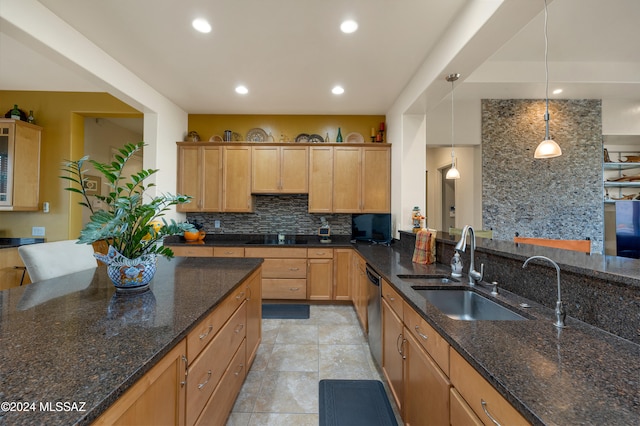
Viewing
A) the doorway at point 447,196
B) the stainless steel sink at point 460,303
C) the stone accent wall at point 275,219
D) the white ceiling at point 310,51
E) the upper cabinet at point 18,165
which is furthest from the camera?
the doorway at point 447,196

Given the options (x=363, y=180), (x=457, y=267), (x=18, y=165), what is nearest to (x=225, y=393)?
(x=457, y=267)

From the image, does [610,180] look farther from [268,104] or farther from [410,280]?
[268,104]

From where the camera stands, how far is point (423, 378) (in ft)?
4.04

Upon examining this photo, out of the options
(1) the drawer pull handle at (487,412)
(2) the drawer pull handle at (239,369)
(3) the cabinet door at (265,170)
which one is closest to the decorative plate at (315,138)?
(3) the cabinet door at (265,170)

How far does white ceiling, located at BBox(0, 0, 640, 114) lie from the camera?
6.46ft

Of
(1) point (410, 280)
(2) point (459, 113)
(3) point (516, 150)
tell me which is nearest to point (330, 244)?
(1) point (410, 280)

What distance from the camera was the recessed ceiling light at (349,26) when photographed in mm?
2061

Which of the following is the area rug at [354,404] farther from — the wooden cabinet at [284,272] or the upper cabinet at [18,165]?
the upper cabinet at [18,165]

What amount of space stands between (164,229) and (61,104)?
3.62 metres

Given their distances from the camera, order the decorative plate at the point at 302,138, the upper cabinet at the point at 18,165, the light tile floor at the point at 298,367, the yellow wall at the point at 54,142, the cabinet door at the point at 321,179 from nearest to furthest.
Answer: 1. the light tile floor at the point at 298,367
2. the upper cabinet at the point at 18,165
3. the yellow wall at the point at 54,142
4. the cabinet door at the point at 321,179
5. the decorative plate at the point at 302,138

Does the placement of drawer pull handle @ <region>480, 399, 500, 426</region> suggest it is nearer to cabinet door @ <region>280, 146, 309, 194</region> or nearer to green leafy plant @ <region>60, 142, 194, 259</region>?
green leafy plant @ <region>60, 142, 194, 259</region>

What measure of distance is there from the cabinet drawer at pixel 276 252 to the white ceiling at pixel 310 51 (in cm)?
208

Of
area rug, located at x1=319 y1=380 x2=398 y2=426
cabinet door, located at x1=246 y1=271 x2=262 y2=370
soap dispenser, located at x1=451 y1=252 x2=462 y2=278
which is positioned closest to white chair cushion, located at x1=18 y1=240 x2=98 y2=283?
cabinet door, located at x1=246 y1=271 x2=262 y2=370

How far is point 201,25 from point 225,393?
2715 mm
